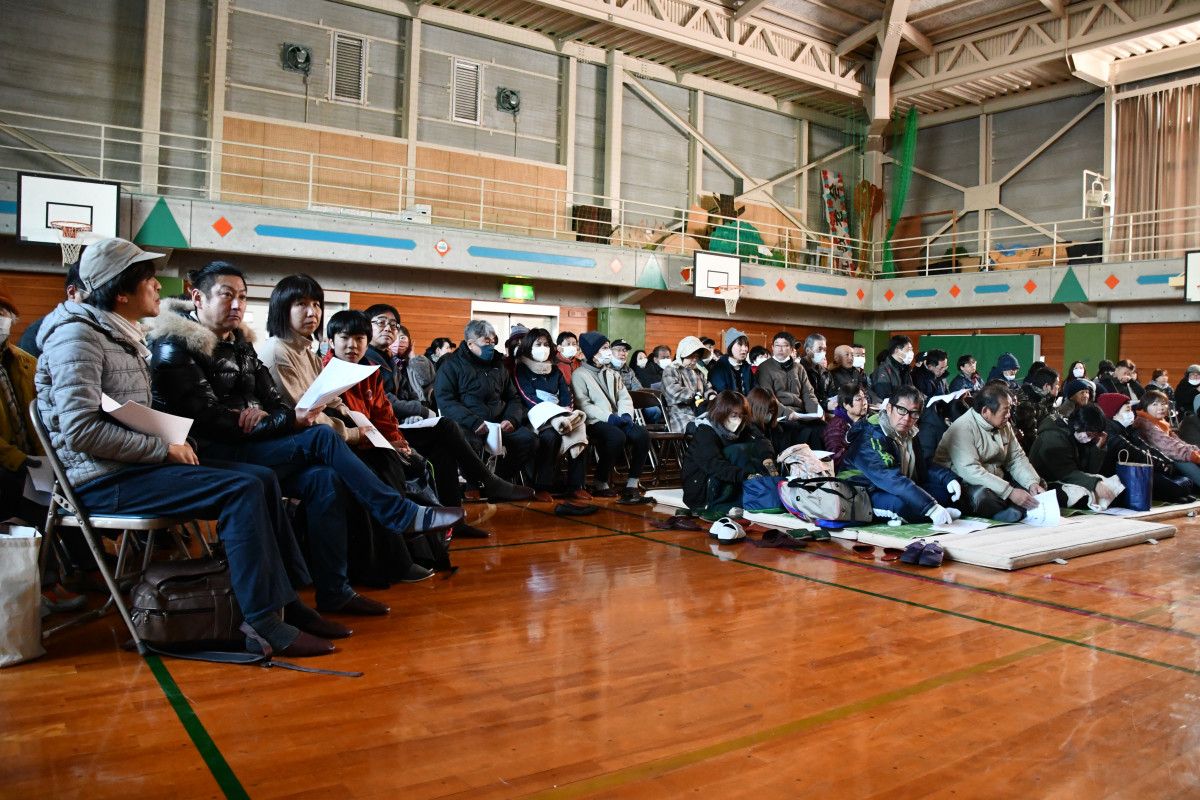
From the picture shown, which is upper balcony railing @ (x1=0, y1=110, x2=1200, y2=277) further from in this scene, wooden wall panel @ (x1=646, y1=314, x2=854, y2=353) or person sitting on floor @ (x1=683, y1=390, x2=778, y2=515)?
person sitting on floor @ (x1=683, y1=390, x2=778, y2=515)

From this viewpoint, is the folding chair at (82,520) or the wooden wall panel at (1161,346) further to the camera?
the wooden wall panel at (1161,346)

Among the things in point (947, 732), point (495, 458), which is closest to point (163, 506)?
point (947, 732)

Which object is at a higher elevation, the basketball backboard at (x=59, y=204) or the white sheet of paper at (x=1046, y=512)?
the basketball backboard at (x=59, y=204)

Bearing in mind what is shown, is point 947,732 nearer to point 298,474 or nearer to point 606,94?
point 298,474

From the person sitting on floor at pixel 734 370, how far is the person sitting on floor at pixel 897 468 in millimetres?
2641

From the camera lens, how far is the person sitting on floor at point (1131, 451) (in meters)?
6.68

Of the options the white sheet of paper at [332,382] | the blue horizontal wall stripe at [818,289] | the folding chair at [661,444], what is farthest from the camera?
the blue horizontal wall stripe at [818,289]

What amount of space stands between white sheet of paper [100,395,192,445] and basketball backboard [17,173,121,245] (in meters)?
8.22

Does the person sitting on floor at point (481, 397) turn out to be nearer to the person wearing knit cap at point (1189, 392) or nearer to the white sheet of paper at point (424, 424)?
the white sheet of paper at point (424, 424)

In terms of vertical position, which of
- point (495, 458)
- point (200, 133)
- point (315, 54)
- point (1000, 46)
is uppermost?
point (1000, 46)

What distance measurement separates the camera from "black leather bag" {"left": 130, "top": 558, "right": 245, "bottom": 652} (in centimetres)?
260

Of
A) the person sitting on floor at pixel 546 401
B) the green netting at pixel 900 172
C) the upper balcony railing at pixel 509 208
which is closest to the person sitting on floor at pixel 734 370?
the person sitting on floor at pixel 546 401

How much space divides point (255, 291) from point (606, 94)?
304 inches

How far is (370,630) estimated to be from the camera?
2988 mm
